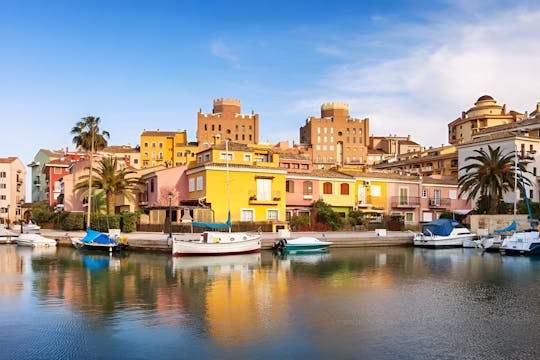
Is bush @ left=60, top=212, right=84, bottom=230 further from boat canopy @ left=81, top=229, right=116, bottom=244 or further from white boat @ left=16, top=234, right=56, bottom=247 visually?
boat canopy @ left=81, top=229, right=116, bottom=244

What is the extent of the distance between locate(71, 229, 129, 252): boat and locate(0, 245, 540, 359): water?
6.90 meters

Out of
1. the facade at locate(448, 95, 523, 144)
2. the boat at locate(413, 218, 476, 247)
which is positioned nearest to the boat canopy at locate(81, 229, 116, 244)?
the boat at locate(413, 218, 476, 247)

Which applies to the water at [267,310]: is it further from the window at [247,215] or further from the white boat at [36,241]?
the window at [247,215]

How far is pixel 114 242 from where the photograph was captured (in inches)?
1705

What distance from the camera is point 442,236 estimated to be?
49188 mm

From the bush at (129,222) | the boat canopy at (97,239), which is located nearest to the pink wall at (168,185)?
the bush at (129,222)

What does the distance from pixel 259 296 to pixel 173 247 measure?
16.5 m

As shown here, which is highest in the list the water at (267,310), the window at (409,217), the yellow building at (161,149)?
the yellow building at (161,149)

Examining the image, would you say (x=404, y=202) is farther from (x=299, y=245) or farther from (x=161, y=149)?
(x=161, y=149)

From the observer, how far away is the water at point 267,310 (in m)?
15.3

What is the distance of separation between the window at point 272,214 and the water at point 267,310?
19.9 metres

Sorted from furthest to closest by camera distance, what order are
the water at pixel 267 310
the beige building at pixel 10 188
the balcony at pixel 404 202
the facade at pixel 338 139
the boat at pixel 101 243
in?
the facade at pixel 338 139
the beige building at pixel 10 188
the balcony at pixel 404 202
the boat at pixel 101 243
the water at pixel 267 310

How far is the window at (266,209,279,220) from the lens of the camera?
55688 mm

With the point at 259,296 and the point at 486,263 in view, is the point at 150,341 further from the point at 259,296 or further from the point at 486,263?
the point at 486,263
